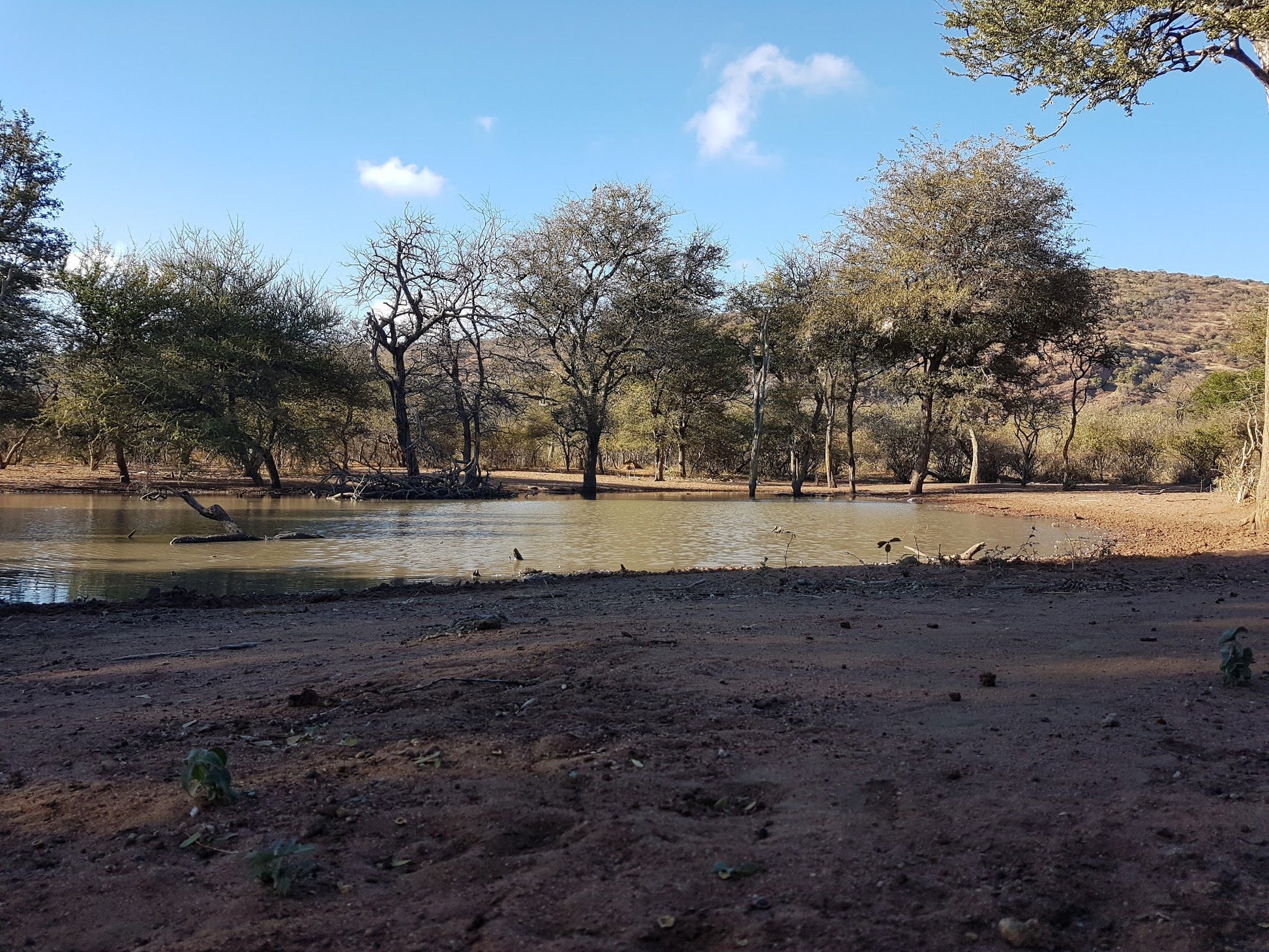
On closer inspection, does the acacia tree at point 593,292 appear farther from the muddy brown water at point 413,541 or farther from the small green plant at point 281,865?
the small green plant at point 281,865

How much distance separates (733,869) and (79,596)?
9233 mm

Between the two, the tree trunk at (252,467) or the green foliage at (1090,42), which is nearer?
the green foliage at (1090,42)

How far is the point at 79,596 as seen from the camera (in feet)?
29.8

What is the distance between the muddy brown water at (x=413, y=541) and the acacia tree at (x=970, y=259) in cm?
739

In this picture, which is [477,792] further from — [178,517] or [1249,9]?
[178,517]

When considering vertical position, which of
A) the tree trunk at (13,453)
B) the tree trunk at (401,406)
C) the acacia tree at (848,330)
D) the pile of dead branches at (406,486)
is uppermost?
the acacia tree at (848,330)

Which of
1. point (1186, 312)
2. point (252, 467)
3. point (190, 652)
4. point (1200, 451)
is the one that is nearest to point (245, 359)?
point (252, 467)

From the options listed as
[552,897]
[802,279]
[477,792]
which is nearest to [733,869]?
[552,897]

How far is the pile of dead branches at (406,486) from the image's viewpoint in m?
27.9

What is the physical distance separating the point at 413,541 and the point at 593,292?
58.6ft

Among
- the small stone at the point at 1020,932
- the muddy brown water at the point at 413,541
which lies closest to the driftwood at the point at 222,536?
the muddy brown water at the point at 413,541

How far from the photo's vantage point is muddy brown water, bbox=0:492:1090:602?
10.8 metres

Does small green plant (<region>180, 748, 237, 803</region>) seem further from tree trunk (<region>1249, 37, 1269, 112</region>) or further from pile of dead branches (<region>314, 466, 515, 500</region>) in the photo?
pile of dead branches (<region>314, 466, 515, 500</region>)

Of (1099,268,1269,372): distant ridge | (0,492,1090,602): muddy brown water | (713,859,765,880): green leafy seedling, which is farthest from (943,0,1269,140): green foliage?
(1099,268,1269,372): distant ridge
